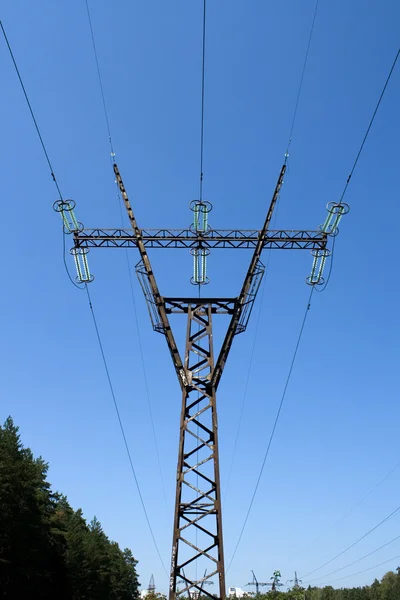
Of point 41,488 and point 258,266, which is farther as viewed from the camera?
point 41,488

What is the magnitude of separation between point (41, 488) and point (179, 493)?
2385 inches

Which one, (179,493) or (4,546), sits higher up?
(4,546)

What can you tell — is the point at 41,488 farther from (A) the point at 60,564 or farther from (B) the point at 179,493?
(B) the point at 179,493

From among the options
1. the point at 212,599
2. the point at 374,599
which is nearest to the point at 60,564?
the point at 212,599

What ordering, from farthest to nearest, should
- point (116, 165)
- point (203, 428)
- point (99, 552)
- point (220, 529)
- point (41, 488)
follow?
point (99, 552)
point (41, 488)
point (116, 165)
point (203, 428)
point (220, 529)

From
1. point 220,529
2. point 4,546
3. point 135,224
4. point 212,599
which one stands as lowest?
point 212,599

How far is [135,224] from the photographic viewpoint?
1916 centimetres

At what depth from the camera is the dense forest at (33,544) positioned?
4684cm

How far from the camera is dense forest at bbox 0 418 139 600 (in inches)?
1844

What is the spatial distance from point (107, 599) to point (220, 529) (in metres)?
88.2

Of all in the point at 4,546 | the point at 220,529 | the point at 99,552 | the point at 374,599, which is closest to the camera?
the point at 220,529

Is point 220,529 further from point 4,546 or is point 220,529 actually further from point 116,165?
point 4,546

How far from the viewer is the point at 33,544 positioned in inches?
1946

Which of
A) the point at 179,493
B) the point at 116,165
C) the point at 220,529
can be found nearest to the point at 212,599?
the point at 220,529
